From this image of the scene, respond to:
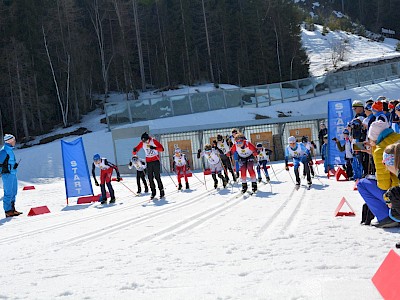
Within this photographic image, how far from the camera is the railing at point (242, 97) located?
3491 cm

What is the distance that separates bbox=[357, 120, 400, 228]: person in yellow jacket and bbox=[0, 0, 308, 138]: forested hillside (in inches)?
1575

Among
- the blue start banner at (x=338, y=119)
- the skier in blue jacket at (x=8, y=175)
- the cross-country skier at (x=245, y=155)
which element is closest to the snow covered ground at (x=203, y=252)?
the cross-country skier at (x=245, y=155)

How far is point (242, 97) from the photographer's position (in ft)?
126

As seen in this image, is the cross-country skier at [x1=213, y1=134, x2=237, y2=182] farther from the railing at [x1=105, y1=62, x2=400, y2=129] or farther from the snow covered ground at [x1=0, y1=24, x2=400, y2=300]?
the railing at [x1=105, y1=62, x2=400, y2=129]

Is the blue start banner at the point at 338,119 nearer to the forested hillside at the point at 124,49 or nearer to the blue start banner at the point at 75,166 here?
the blue start banner at the point at 75,166

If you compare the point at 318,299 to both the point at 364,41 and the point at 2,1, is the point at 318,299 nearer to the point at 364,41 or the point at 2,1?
the point at 2,1

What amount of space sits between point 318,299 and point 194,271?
5.46 ft

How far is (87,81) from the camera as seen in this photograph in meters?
54.6

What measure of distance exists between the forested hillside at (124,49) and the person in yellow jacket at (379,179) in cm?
4000

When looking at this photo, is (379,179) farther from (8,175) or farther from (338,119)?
(8,175)

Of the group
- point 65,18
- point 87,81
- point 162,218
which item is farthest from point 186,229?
point 87,81

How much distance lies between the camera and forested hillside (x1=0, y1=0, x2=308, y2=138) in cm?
4725

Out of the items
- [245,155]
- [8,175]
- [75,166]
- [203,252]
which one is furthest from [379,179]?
[75,166]

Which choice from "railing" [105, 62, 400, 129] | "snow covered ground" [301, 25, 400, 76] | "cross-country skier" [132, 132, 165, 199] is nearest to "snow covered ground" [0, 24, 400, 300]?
"cross-country skier" [132, 132, 165, 199]
